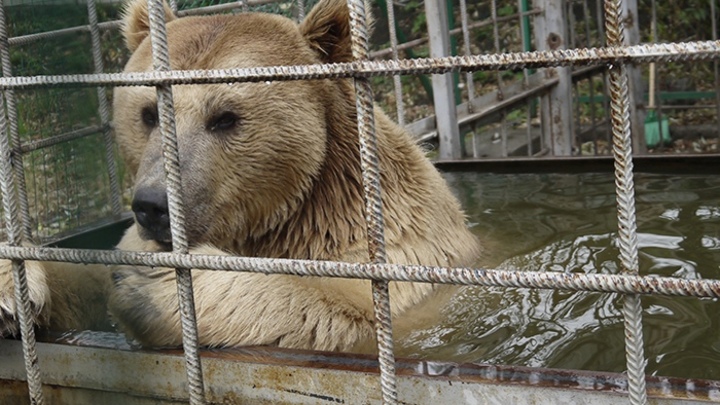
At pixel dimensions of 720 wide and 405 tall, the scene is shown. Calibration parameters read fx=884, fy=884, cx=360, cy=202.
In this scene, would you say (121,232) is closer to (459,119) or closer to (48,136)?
(48,136)

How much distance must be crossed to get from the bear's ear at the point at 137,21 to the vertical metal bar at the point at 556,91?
4.74 meters

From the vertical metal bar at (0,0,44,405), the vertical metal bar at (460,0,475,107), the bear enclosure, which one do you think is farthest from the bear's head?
the vertical metal bar at (460,0,475,107)

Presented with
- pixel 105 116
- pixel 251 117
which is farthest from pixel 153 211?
pixel 105 116

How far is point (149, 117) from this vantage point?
12.1 ft

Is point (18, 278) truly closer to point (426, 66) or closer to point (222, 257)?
point (222, 257)

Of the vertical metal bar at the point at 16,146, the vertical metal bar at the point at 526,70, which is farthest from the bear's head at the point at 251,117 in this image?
the vertical metal bar at the point at 526,70

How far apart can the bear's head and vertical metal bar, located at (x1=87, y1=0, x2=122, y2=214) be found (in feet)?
3.58

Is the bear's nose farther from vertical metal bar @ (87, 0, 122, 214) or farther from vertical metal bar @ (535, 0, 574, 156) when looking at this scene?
vertical metal bar @ (535, 0, 574, 156)

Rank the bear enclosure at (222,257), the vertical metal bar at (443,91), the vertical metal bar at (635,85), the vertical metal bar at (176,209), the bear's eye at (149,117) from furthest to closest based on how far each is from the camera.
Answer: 1. the vertical metal bar at (635,85)
2. the vertical metal bar at (443,91)
3. the bear's eye at (149,117)
4. the vertical metal bar at (176,209)
5. the bear enclosure at (222,257)

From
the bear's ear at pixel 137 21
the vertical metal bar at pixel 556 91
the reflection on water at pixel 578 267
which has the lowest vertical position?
the reflection on water at pixel 578 267

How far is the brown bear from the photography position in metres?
3.35

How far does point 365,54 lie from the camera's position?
2.09 m

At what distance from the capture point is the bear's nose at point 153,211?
2.92m

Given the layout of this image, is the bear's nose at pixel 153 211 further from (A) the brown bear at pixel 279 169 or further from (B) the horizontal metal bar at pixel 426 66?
(B) the horizontal metal bar at pixel 426 66
